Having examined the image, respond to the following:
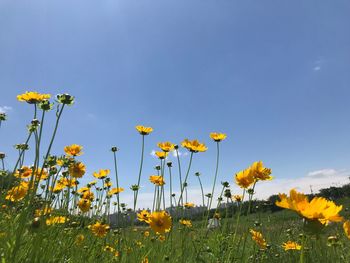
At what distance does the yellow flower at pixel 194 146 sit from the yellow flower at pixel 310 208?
2.14 m

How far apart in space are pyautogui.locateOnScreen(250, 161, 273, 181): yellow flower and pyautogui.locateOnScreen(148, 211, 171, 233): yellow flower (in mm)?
671

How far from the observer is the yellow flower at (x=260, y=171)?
2287mm

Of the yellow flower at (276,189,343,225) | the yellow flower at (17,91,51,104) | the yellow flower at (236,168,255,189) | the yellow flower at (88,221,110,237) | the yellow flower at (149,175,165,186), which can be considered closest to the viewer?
the yellow flower at (276,189,343,225)

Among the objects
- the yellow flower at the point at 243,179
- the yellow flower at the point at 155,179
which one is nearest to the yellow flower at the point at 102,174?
the yellow flower at the point at 155,179

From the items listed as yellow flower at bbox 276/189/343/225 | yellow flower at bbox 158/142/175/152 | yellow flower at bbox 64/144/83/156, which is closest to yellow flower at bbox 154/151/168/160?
yellow flower at bbox 158/142/175/152

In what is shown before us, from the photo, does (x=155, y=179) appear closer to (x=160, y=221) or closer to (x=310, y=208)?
(x=160, y=221)

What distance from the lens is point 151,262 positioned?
2.56 meters

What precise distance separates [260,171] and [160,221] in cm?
77

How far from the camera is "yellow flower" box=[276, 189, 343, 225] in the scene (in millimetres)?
1113

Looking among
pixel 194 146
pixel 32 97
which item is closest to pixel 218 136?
pixel 194 146

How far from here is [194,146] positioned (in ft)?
11.1

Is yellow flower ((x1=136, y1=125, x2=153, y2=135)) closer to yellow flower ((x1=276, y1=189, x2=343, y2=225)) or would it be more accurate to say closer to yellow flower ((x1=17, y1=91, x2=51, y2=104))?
yellow flower ((x1=17, y1=91, x2=51, y2=104))

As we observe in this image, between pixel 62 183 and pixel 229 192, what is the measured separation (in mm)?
1707

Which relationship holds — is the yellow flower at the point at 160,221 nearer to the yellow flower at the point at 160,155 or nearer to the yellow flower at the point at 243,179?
the yellow flower at the point at 243,179
